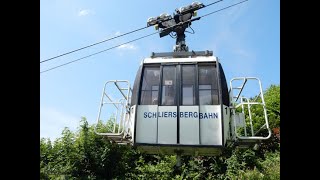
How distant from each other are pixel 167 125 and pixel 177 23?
262 cm

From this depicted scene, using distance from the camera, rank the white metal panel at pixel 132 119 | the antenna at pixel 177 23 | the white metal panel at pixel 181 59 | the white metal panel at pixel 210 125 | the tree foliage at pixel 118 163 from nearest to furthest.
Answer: the white metal panel at pixel 210 125 → the white metal panel at pixel 132 119 → the white metal panel at pixel 181 59 → the antenna at pixel 177 23 → the tree foliage at pixel 118 163

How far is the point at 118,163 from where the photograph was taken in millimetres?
13461

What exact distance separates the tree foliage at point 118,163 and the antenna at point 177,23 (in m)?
5.82

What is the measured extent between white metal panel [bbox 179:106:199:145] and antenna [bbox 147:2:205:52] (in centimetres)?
195

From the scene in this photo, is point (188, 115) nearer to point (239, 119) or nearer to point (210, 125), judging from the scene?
point (210, 125)

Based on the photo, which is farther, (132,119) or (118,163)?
(118,163)

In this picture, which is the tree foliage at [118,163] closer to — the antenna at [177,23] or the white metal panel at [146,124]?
the antenna at [177,23]

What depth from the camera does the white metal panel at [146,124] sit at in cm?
666

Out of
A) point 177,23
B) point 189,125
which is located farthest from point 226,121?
point 177,23

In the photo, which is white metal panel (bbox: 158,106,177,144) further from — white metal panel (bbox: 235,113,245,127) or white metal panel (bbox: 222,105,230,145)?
white metal panel (bbox: 235,113,245,127)

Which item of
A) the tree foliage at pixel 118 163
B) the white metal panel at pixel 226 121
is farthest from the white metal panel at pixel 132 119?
the tree foliage at pixel 118 163
